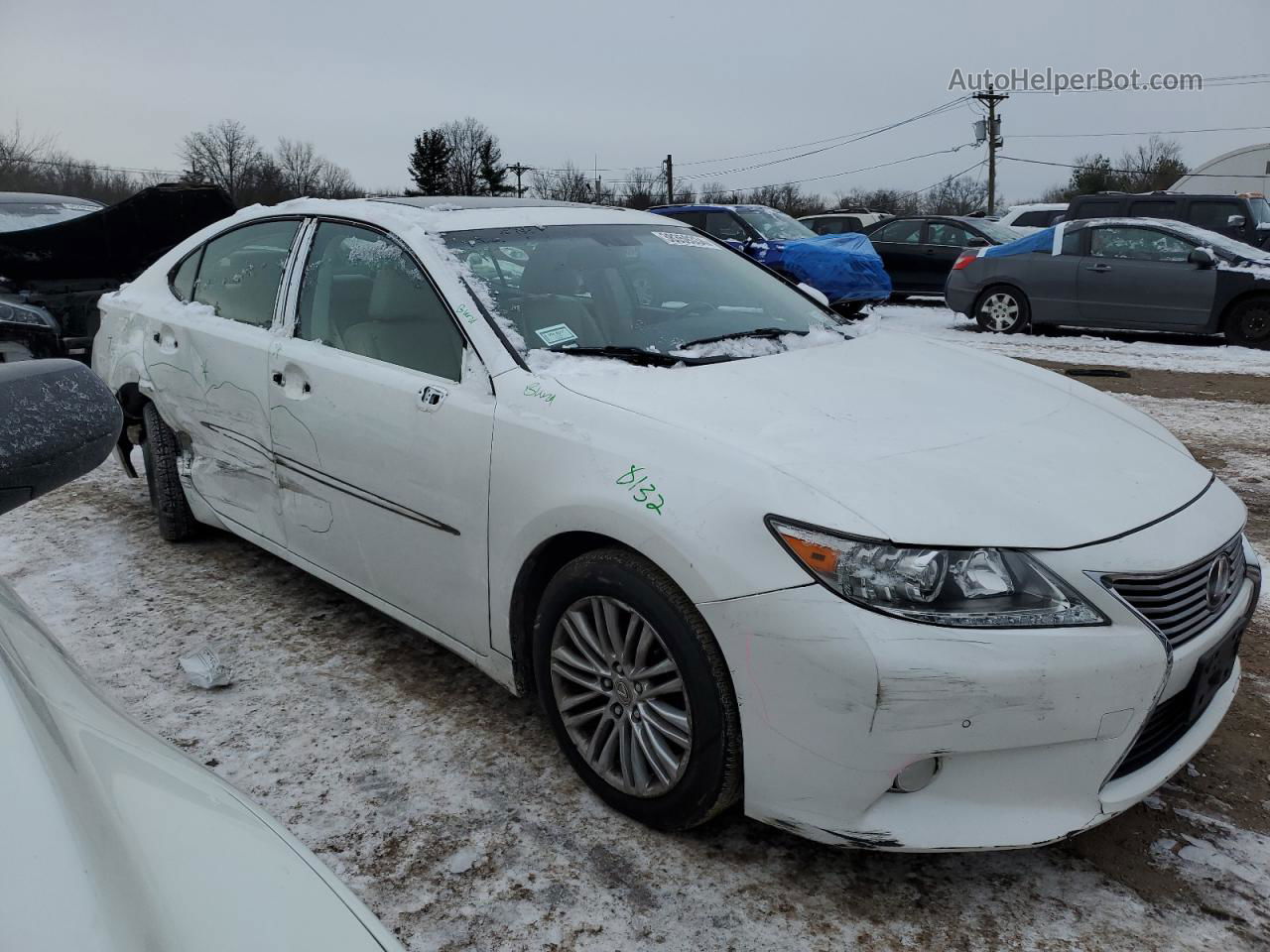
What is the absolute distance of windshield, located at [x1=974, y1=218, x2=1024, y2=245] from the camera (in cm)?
1484

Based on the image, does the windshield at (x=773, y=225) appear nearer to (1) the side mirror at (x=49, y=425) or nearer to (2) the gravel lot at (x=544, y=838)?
(2) the gravel lot at (x=544, y=838)

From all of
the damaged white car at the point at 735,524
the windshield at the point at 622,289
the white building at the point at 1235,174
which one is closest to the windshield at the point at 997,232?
the windshield at the point at 622,289

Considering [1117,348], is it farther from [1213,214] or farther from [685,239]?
[685,239]

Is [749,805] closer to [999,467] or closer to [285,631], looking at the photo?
[999,467]

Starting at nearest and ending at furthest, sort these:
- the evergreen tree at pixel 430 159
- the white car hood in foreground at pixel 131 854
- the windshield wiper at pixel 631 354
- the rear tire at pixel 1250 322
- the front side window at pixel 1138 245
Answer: the white car hood in foreground at pixel 131 854
the windshield wiper at pixel 631 354
the rear tire at pixel 1250 322
the front side window at pixel 1138 245
the evergreen tree at pixel 430 159

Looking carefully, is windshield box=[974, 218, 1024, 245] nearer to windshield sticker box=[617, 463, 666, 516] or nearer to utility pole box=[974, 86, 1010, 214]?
windshield sticker box=[617, 463, 666, 516]

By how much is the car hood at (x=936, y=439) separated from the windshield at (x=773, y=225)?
34.9 ft

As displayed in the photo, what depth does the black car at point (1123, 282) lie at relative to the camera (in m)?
10.2

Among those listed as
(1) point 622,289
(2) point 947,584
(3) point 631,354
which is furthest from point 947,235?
(2) point 947,584

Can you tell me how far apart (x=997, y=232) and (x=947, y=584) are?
578 inches

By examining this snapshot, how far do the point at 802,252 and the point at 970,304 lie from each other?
220 cm

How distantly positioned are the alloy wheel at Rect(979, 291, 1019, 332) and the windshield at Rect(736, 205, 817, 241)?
9.11 ft

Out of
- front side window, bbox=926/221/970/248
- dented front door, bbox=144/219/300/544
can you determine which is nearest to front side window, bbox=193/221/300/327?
dented front door, bbox=144/219/300/544

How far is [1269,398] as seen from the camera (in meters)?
Answer: 7.68
